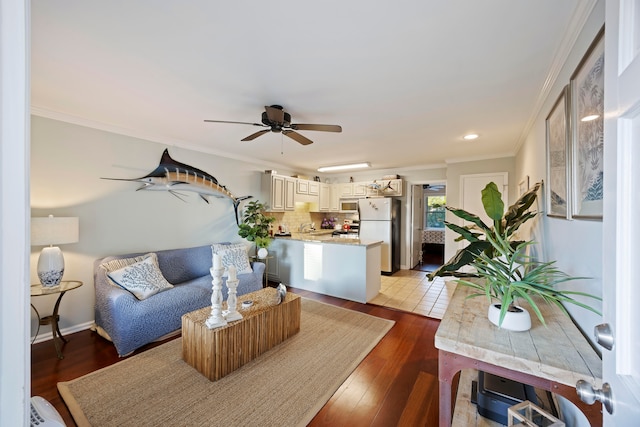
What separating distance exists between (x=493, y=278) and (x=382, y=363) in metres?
1.45

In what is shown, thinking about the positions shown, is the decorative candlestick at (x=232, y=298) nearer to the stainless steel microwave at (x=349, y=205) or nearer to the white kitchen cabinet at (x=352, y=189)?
the white kitchen cabinet at (x=352, y=189)

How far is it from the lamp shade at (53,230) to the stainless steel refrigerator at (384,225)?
4.56m

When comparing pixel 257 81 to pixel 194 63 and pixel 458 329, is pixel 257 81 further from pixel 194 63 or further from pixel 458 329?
pixel 458 329

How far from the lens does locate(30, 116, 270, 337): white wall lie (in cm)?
257

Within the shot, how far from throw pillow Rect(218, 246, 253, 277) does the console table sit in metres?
2.94

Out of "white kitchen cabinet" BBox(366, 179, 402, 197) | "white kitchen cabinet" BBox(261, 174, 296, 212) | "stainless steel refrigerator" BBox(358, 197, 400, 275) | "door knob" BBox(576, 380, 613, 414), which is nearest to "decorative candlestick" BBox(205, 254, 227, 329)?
"door knob" BBox(576, 380, 613, 414)

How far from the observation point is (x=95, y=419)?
161 centimetres

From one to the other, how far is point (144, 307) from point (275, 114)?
2217 mm

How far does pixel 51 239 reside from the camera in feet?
7.32

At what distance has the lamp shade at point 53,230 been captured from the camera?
7.09 feet

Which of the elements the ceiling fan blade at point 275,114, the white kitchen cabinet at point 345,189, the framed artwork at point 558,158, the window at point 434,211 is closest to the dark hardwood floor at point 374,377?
the framed artwork at point 558,158

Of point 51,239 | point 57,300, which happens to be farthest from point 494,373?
point 57,300

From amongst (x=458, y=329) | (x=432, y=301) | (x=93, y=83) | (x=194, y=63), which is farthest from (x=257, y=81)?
(x=432, y=301)

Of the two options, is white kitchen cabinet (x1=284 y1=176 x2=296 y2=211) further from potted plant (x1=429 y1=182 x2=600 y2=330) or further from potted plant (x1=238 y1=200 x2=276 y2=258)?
potted plant (x1=429 y1=182 x2=600 y2=330)
